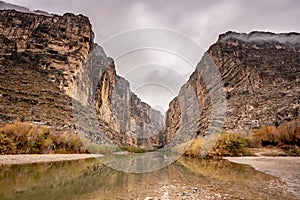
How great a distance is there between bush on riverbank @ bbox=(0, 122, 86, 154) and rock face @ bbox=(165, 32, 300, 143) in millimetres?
27734

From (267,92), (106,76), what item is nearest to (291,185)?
(267,92)

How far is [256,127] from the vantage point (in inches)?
1601

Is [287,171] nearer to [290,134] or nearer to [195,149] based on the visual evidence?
[290,134]

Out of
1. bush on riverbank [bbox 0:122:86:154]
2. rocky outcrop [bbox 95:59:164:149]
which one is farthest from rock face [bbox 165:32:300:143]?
rocky outcrop [bbox 95:59:164:149]

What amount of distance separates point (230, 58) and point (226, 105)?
22837 millimetres

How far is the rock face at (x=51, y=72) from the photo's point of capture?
142 ft

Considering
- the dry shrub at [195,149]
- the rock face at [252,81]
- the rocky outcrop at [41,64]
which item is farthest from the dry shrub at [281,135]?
the rocky outcrop at [41,64]

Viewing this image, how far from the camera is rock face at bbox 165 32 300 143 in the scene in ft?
143

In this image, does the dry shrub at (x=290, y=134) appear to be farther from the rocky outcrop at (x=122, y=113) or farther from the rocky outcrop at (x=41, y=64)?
the rocky outcrop at (x=122, y=113)

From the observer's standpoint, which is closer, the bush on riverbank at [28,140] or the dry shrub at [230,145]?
the bush on riverbank at [28,140]

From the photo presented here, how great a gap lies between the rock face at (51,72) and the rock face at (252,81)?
29386 millimetres

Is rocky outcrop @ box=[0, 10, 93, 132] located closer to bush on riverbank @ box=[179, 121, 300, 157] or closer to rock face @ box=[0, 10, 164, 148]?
rock face @ box=[0, 10, 164, 148]

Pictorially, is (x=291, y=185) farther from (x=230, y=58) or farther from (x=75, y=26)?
(x=75, y=26)

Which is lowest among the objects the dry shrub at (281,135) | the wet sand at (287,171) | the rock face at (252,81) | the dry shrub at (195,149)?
the wet sand at (287,171)
